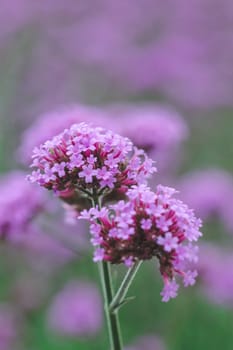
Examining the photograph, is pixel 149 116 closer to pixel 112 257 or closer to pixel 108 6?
pixel 112 257

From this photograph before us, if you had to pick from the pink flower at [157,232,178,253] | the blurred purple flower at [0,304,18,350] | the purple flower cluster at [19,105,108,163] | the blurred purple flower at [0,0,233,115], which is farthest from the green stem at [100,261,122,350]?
the blurred purple flower at [0,0,233,115]

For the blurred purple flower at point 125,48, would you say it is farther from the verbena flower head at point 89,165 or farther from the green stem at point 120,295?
the green stem at point 120,295

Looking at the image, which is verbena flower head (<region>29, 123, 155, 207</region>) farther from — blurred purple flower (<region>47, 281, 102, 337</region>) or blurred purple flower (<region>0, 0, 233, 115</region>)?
blurred purple flower (<region>0, 0, 233, 115</region>)

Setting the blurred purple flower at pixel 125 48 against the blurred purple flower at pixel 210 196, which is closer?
the blurred purple flower at pixel 210 196

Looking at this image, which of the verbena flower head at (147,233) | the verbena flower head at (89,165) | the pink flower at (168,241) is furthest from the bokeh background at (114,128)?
the pink flower at (168,241)

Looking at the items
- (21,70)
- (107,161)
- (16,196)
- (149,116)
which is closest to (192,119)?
(21,70)

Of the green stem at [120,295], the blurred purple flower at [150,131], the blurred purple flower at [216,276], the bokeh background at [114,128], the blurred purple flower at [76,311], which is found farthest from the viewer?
the blurred purple flower at [76,311]

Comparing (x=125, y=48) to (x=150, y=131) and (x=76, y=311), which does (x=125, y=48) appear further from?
(x=150, y=131)

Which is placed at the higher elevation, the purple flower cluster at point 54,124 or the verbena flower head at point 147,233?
the purple flower cluster at point 54,124

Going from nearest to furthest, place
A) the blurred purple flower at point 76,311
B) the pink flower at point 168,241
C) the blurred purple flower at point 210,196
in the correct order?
the pink flower at point 168,241, the blurred purple flower at point 76,311, the blurred purple flower at point 210,196
